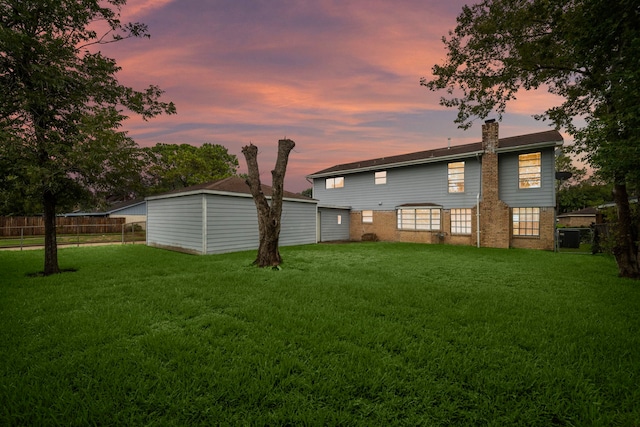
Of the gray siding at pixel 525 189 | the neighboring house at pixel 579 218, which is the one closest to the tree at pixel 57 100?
the gray siding at pixel 525 189

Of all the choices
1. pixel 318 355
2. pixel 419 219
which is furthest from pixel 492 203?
pixel 318 355

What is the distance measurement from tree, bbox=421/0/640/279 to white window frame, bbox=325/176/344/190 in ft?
39.5

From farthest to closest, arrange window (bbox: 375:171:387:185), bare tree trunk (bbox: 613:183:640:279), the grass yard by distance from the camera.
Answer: window (bbox: 375:171:387:185)
bare tree trunk (bbox: 613:183:640:279)
the grass yard

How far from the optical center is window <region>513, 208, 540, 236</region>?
15570 millimetres

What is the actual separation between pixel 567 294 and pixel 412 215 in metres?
13.6

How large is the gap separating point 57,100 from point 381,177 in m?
18.6

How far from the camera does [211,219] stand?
13.4 metres

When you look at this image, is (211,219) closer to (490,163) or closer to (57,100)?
(57,100)

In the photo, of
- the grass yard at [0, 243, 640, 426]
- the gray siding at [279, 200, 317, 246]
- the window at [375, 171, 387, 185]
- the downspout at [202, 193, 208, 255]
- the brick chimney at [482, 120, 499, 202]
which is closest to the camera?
the grass yard at [0, 243, 640, 426]

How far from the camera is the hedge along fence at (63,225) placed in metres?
23.5

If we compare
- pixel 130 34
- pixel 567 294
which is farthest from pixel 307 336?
pixel 130 34

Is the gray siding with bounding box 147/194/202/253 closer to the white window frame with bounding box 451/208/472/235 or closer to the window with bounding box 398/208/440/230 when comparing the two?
the window with bounding box 398/208/440/230

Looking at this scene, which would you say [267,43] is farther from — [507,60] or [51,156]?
[507,60]

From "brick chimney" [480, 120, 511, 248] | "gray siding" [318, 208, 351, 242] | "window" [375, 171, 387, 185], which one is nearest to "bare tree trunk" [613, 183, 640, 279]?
"brick chimney" [480, 120, 511, 248]
